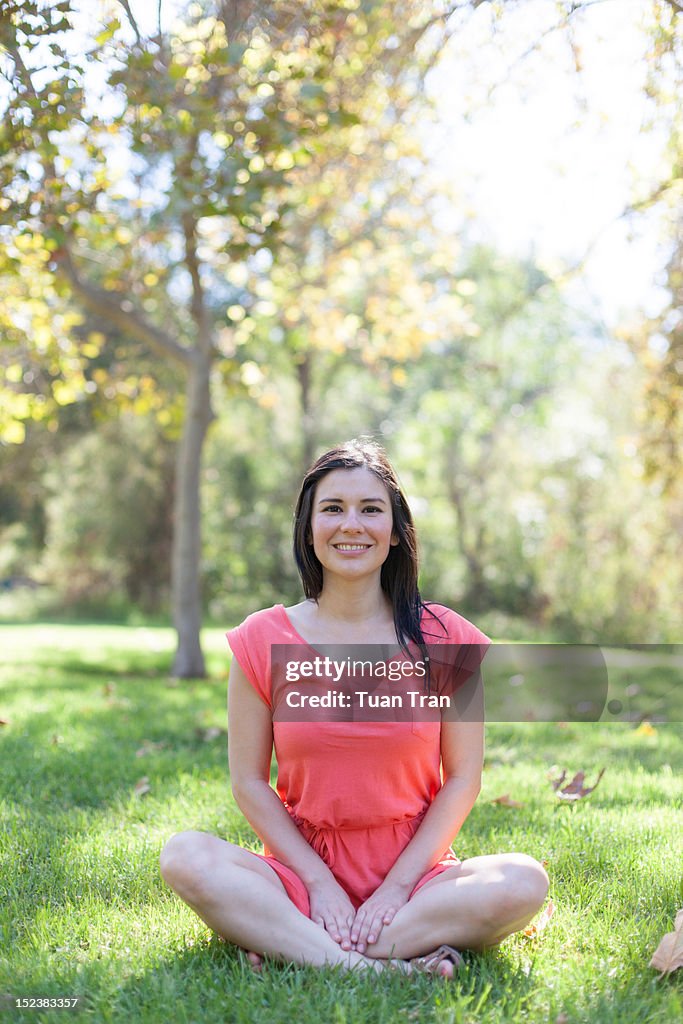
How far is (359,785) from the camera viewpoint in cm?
256

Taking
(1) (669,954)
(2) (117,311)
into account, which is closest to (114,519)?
(2) (117,311)

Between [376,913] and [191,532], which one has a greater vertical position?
[191,532]

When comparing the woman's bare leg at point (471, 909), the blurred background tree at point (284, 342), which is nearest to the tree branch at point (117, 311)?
the blurred background tree at point (284, 342)

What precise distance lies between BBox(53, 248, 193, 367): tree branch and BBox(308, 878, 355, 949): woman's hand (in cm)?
591

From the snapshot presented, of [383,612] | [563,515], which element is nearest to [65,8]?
[383,612]

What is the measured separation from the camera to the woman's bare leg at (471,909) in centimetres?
231

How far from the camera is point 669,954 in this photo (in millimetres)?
2326

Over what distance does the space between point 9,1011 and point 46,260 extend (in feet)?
18.8

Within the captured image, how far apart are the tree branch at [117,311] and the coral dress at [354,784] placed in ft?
18.1

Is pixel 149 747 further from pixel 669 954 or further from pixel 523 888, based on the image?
pixel 669 954

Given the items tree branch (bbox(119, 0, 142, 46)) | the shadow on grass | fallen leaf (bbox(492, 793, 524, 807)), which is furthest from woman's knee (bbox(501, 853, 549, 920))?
tree branch (bbox(119, 0, 142, 46))

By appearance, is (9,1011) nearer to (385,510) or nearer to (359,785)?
(359,785)

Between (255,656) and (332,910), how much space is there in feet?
2.24

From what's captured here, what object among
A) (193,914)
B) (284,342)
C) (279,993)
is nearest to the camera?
(279,993)
